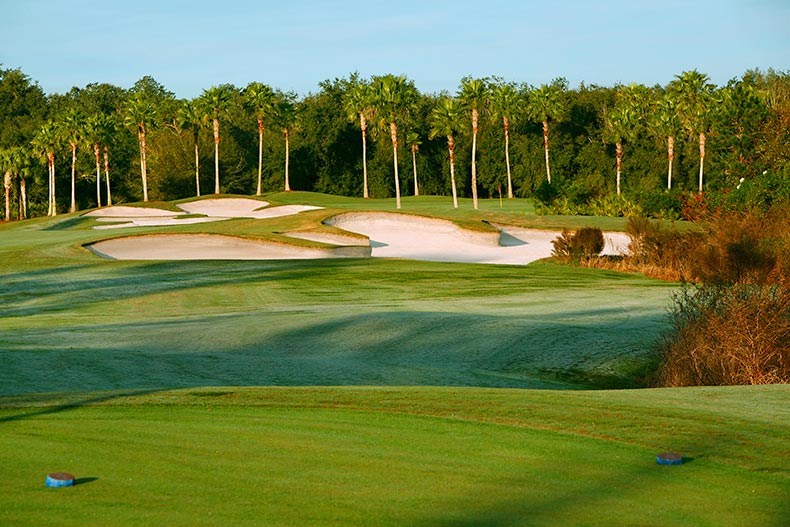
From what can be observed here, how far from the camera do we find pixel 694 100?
3287 inches

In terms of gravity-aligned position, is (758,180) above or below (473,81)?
below

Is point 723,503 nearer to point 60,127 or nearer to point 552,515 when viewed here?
point 552,515

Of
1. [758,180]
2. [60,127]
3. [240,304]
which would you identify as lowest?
[240,304]

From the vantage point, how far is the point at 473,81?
262 feet

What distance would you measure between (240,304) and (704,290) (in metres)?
12.9

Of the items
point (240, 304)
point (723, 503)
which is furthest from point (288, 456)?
point (240, 304)

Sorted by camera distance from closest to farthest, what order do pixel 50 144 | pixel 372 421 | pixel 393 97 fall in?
1. pixel 372 421
2. pixel 393 97
3. pixel 50 144

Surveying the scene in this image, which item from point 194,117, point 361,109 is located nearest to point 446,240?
point 194,117

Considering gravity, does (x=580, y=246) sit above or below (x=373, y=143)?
below

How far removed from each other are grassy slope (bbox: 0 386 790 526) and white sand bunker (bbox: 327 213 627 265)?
1232 inches

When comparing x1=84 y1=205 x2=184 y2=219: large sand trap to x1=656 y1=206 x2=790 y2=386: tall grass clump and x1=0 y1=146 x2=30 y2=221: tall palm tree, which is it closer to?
x1=0 y1=146 x2=30 y2=221: tall palm tree

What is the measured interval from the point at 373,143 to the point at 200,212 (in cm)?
3362

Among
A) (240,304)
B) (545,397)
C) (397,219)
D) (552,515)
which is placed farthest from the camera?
(397,219)

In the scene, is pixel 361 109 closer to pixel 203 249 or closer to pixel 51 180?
pixel 51 180
